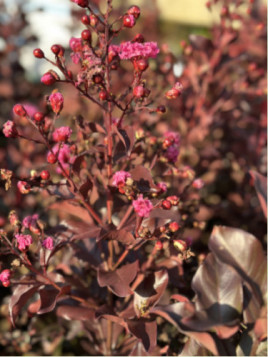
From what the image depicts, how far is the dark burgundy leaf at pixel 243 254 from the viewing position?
1.12m

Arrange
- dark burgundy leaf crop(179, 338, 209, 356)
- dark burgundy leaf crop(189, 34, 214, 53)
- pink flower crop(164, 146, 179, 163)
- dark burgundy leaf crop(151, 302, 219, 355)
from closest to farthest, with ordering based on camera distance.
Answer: dark burgundy leaf crop(151, 302, 219, 355), dark burgundy leaf crop(179, 338, 209, 356), pink flower crop(164, 146, 179, 163), dark burgundy leaf crop(189, 34, 214, 53)

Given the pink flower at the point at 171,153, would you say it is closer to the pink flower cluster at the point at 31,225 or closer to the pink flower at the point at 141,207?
the pink flower at the point at 141,207

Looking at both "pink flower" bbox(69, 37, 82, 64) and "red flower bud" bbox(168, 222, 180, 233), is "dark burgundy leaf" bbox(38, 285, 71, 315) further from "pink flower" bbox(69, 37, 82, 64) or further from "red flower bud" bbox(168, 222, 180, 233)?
"pink flower" bbox(69, 37, 82, 64)

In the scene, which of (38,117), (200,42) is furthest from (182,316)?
(200,42)

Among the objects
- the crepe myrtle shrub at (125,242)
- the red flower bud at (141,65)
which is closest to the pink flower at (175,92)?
the crepe myrtle shrub at (125,242)

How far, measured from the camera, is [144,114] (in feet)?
6.31

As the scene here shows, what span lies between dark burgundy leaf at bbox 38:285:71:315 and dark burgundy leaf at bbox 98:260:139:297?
0.11 metres

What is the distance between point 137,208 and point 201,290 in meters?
0.28

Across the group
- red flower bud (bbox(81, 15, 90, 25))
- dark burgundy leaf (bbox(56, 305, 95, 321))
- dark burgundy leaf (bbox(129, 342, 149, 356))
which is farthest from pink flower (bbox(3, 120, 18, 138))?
dark burgundy leaf (bbox(129, 342, 149, 356))

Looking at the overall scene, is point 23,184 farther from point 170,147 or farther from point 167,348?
point 167,348

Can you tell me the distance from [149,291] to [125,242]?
0.55 ft

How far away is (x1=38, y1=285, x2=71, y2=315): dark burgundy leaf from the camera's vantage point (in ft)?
3.51

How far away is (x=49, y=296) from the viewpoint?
1.11 m

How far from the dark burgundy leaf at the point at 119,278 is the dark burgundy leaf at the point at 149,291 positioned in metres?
0.07
